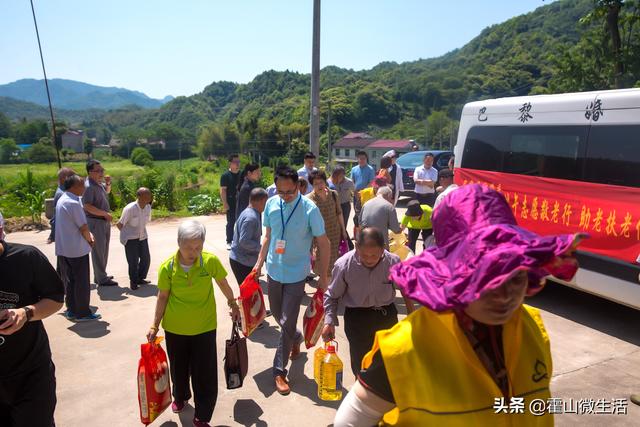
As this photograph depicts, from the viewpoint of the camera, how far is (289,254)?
Answer: 13.2 feet

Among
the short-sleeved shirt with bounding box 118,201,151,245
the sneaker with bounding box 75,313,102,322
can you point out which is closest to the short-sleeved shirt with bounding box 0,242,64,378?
the sneaker with bounding box 75,313,102,322

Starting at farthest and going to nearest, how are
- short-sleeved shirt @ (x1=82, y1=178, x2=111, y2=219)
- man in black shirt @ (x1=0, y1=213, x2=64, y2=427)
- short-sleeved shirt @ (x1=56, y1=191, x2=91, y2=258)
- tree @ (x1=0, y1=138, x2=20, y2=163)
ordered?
tree @ (x1=0, y1=138, x2=20, y2=163)
short-sleeved shirt @ (x1=82, y1=178, x2=111, y2=219)
short-sleeved shirt @ (x1=56, y1=191, x2=91, y2=258)
man in black shirt @ (x1=0, y1=213, x2=64, y2=427)

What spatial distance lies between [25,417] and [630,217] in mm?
5551

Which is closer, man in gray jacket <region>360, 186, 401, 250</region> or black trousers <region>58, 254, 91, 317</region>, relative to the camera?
man in gray jacket <region>360, 186, 401, 250</region>

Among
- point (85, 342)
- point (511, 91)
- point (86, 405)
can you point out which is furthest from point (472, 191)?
point (511, 91)

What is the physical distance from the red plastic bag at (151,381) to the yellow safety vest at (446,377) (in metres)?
2.35

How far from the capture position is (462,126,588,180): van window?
214 inches

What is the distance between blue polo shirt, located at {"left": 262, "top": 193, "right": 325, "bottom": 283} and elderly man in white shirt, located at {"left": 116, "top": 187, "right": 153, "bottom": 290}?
3.29 metres

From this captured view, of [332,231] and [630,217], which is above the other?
[630,217]

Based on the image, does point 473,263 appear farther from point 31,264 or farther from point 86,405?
point 86,405

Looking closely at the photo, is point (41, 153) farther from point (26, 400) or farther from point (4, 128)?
point (26, 400)

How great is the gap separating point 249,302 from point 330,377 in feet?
3.68

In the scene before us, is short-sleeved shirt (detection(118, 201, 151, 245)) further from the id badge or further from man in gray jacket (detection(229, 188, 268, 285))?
the id badge

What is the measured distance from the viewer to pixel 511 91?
71.1 meters
